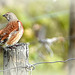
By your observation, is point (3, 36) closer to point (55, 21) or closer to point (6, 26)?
point (6, 26)

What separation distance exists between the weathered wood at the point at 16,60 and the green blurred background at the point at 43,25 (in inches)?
123

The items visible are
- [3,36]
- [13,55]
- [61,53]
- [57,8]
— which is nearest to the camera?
[13,55]

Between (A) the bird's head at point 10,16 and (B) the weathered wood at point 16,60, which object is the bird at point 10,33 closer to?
(A) the bird's head at point 10,16

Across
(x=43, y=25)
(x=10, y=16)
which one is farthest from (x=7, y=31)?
(x=43, y=25)

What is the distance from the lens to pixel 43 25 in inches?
271

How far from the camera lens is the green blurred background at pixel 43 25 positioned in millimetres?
6312

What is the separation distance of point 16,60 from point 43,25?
13.9ft

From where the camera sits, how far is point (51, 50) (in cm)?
649

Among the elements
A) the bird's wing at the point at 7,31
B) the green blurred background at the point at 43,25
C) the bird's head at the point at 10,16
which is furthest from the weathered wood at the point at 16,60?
the green blurred background at the point at 43,25

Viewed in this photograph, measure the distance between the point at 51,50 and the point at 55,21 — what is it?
3.79 feet

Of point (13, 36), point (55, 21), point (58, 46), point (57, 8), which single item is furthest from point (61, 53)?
point (13, 36)

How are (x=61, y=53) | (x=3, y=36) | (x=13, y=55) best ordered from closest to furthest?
(x=13, y=55) < (x=3, y=36) < (x=61, y=53)

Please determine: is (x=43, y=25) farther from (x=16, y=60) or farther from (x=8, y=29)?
(x=16, y=60)

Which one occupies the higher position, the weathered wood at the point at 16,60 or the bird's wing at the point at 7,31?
the bird's wing at the point at 7,31
